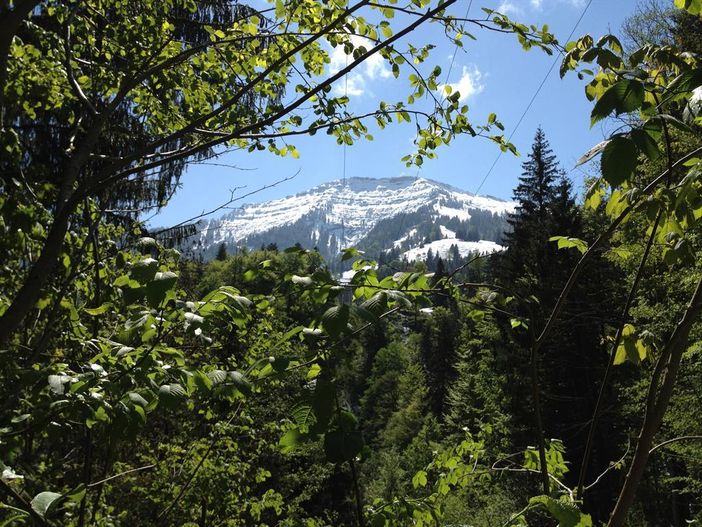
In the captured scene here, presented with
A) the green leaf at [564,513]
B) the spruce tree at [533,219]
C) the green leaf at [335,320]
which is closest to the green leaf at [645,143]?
the green leaf at [335,320]

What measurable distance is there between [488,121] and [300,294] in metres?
1.34

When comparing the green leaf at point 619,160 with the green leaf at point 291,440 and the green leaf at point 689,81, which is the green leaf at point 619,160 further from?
the green leaf at point 291,440

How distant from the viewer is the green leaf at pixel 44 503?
4.09ft

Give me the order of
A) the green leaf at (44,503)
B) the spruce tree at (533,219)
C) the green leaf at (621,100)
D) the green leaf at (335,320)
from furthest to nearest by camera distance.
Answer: the spruce tree at (533,219) → the green leaf at (44,503) → the green leaf at (335,320) → the green leaf at (621,100)

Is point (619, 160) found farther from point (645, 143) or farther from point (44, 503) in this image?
point (44, 503)

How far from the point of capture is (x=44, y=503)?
128 centimetres

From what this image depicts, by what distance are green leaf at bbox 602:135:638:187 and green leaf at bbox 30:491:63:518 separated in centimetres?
149

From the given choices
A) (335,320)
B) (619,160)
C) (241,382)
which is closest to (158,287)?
(241,382)

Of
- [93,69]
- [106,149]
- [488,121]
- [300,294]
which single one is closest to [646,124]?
[300,294]

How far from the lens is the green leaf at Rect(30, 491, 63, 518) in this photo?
1.25 metres

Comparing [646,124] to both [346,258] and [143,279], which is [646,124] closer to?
[346,258]

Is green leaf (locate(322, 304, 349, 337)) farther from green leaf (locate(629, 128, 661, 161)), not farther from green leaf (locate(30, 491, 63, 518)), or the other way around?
green leaf (locate(30, 491, 63, 518))

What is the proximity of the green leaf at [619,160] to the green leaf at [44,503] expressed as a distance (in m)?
1.49

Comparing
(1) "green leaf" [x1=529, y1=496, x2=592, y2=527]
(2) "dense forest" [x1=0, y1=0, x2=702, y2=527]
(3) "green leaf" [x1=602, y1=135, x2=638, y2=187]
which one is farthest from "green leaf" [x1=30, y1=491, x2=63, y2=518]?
(3) "green leaf" [x1=602, y1=135, x2=638, y2=187]
